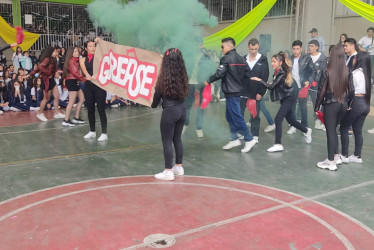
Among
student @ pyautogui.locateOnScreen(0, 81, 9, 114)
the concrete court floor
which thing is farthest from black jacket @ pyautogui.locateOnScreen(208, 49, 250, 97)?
student @ pyautogui.locateOnScreen(0, 81, 9, 114)

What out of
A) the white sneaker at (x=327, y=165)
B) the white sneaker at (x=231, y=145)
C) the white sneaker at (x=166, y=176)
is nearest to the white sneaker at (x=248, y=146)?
the white sneaker at (x=231, y=145)

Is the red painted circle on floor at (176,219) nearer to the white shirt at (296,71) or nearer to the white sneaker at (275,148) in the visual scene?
the white sneaker at (275,148)

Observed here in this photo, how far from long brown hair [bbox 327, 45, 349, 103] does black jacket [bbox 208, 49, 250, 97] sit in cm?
154

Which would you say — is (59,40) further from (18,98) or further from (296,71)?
(296,71)

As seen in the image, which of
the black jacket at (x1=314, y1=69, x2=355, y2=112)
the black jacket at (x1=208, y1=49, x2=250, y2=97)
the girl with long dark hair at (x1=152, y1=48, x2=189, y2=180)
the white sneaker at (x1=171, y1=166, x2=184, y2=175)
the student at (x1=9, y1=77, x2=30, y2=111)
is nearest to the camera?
the girl with long dark hair at (x1=152, y1=48, x2=189, y2=180)

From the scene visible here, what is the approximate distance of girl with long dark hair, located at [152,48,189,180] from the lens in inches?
196

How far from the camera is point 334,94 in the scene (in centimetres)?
553

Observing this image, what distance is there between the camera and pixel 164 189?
4.86 m

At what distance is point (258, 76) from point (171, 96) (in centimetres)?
263

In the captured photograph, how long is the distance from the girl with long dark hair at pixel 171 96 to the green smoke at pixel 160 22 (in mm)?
1268

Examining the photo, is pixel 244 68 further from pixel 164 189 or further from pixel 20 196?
pixel 20 196

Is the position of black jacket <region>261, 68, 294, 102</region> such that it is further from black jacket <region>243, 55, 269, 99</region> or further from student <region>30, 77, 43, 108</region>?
student <region>30, 77, 43, 108</region>

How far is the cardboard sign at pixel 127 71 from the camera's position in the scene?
589 cm

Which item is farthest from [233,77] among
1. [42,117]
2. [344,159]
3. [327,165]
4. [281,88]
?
[42,117]
